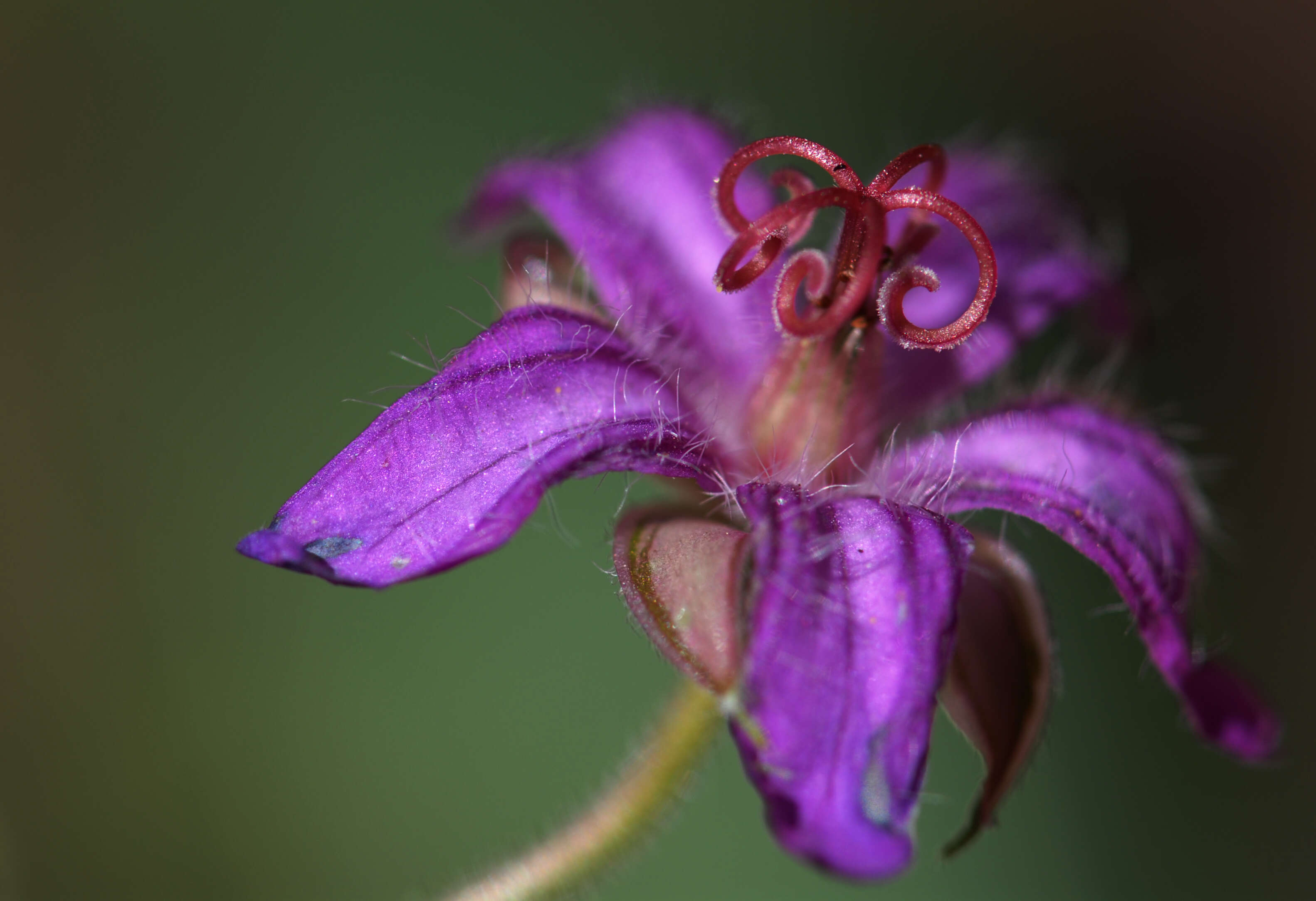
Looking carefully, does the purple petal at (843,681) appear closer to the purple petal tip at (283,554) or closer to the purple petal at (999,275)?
the purple petal tip at (283,554)

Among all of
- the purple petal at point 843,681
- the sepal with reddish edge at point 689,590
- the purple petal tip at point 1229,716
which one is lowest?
the purple petal tip at point 1229,716

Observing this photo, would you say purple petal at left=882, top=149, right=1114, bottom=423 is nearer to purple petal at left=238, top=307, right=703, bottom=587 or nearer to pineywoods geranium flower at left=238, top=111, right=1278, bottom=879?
pineywoods geranium flower at left=238, top=111, right=1278, bottom=879

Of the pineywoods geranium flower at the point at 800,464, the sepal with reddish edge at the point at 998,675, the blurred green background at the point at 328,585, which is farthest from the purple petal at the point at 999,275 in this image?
the blurred green background at the point at 328,585

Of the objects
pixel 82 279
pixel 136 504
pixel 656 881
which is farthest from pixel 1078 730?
pixel 82 279

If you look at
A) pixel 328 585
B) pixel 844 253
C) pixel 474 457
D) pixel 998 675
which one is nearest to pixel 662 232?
pixel 844 253

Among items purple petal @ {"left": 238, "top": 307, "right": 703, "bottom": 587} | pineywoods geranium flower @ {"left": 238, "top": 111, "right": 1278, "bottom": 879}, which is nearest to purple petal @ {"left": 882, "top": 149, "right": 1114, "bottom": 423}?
pineywoods geranium flower @ {"left": 238, "top": 111, "right": 1278, "bottom": 879}

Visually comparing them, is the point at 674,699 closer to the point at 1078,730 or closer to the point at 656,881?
the point at 656,881

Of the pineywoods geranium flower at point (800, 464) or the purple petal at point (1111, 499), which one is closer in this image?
the pineywoods geranium flower at point (800, 464)

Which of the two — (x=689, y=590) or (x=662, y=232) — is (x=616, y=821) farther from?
(x=662, y=232)
